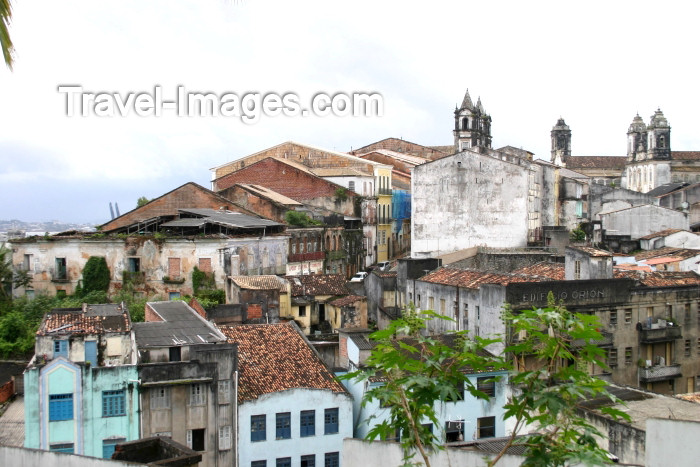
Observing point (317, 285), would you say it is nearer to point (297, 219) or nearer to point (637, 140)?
point (297, 219)

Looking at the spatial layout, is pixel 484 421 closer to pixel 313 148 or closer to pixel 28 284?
pixel 28 284

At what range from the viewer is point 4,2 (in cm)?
905

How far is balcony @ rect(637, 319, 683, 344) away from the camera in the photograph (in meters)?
30.0

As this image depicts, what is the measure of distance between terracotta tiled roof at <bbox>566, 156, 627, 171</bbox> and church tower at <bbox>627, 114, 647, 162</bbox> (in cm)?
155

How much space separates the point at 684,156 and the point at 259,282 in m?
80.0

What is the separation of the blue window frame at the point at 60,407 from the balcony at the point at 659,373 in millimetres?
20077

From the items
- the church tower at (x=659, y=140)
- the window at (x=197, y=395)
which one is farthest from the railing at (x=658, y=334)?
the church tower at (x=659, y=140)

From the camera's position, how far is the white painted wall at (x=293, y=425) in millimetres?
25031

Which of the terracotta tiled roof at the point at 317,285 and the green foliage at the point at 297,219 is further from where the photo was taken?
the green foliage at the point at 297,219

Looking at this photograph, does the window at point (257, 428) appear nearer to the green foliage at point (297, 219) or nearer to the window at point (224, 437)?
the window at point (224, 437)

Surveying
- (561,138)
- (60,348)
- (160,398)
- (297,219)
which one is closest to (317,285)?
(297,219)

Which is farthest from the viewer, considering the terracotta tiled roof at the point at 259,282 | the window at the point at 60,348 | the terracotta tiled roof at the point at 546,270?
the terracotta tiled roof at the point at 259,282

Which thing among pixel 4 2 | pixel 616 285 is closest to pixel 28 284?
pixel 616 285

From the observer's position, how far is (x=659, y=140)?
331 ft
